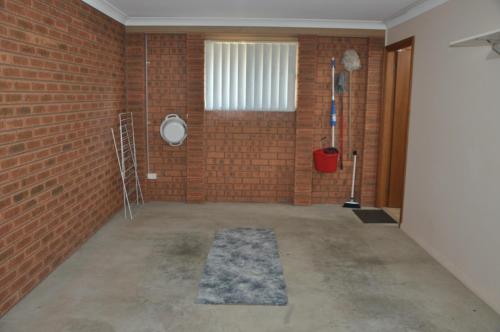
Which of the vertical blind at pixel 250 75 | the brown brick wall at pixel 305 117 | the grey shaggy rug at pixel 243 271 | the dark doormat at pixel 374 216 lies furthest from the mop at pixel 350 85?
the grey shaggy rug at pixel 243 271

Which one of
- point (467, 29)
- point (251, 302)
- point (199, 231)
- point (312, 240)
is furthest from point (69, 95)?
point (467, 29)

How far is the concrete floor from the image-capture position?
332cm

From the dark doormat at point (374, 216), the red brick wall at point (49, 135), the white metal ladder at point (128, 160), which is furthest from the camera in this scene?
the white metal ladder at point (128, 160)

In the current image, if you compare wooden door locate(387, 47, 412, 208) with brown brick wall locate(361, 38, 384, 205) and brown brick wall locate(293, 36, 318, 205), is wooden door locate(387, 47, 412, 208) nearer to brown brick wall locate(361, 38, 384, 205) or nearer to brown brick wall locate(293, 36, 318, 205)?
brown brick wall locate(361, 38, 384, 205)

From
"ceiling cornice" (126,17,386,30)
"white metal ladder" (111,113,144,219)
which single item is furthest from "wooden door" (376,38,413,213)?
"white metal ladder" (111,113,144,219)

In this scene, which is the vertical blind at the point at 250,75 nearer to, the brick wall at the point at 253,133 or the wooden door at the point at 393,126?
the brick wall at the point at 253,133

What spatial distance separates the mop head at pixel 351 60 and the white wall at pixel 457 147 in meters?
1.15

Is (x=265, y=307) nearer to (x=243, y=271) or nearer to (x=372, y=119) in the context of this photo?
(x=243, y=271)

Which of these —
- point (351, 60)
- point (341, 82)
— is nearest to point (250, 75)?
point (341, 82)

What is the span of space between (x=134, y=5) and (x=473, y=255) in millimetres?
4662

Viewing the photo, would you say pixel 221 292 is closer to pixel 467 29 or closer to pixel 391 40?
pixel 467 29

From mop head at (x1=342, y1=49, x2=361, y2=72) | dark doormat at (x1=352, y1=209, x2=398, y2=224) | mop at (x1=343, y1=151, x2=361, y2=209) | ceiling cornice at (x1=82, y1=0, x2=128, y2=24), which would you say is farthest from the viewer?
mop at (x1=343, y1=151, x2=361, y2=209)

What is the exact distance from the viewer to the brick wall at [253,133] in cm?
675

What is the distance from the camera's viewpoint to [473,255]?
3967 mm
